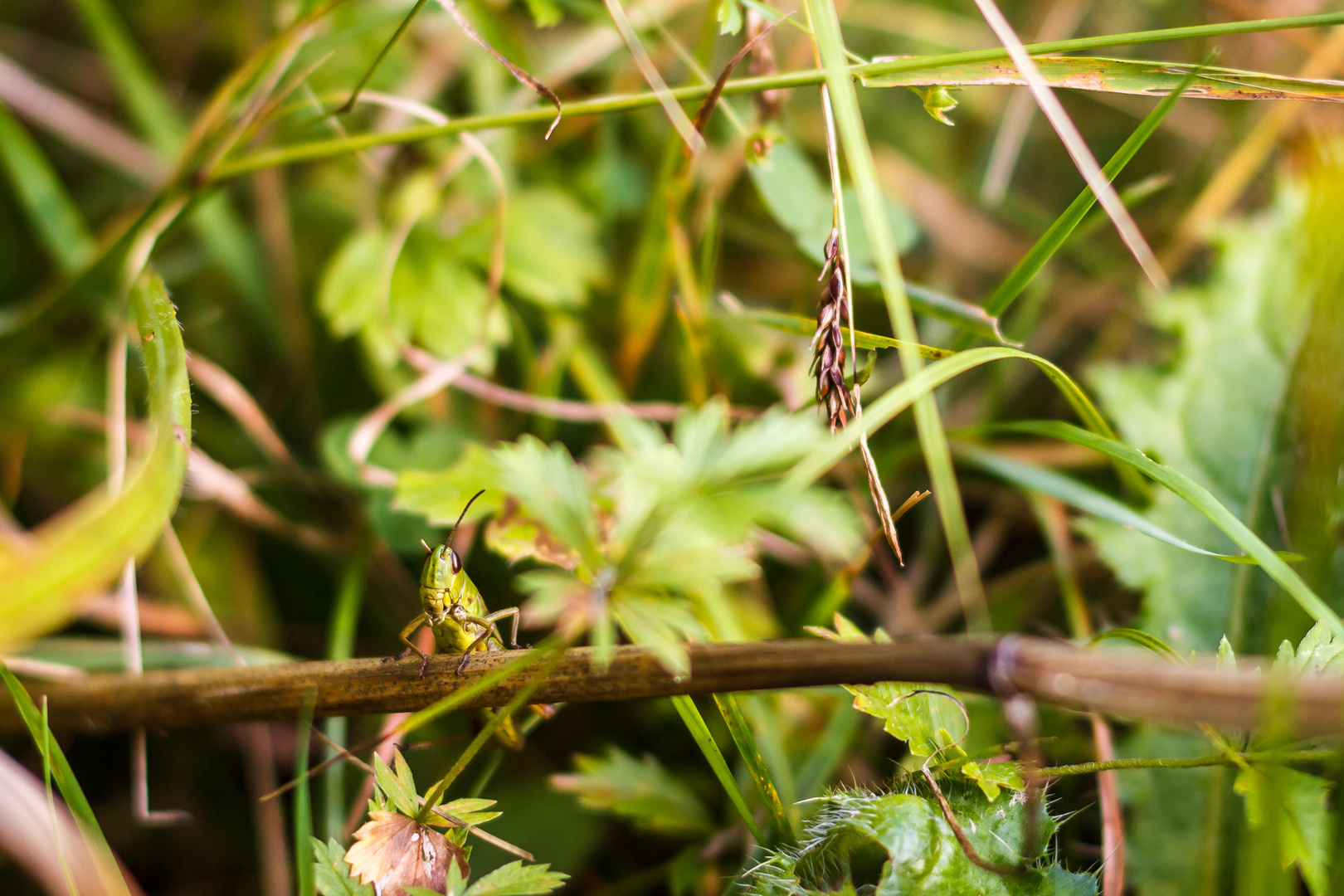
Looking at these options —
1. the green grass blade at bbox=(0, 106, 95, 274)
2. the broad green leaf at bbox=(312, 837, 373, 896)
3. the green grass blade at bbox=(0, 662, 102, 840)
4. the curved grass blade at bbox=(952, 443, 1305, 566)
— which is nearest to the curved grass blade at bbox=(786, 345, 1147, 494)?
the curved grass blade at bbox=(952, 443, 1305, 566)

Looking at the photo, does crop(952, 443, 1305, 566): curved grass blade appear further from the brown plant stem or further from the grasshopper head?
the grasshopper head

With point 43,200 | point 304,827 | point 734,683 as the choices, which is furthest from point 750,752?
point 43,200

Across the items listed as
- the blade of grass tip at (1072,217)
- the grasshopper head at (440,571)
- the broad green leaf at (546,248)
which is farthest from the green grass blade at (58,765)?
the blade of grass tip at (1072,217)

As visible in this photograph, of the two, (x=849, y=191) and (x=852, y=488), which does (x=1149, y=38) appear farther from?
(x=852, y=488)

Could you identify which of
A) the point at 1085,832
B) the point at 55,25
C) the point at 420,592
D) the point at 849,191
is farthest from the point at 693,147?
the point at 55,25

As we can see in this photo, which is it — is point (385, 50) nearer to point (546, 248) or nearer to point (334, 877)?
point (546, 248)
